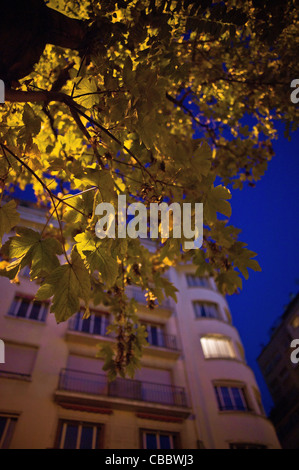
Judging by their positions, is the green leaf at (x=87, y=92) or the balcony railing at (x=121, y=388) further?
the balcony railing at (x=121, y=388)

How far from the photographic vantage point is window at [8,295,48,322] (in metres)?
11.8

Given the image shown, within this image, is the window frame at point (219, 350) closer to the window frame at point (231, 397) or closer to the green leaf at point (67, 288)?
the window frame at point (231, 397)

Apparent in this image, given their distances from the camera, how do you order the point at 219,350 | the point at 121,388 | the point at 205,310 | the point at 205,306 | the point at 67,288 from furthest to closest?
1. the point at 205,306
2. the point at 205,310
3. the point at 219,350
4. the point at 121,388
5. the point at 67,288

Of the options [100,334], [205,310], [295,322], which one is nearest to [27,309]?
[100,334]

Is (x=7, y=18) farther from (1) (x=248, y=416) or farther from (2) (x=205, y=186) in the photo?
(1) (x=248, y=416)

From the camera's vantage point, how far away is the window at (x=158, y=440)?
10.4 meters

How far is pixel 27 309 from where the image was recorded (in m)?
12.0

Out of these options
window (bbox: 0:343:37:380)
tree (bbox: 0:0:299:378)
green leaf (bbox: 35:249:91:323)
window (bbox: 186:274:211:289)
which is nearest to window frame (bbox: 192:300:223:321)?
window (bbox: 186:274:211:289)

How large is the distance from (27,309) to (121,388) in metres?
5.39

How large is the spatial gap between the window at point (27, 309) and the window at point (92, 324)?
54.1 inches

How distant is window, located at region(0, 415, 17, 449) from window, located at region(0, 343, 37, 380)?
1.27 m

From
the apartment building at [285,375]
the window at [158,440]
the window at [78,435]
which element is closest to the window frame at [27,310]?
the window at [78,435]

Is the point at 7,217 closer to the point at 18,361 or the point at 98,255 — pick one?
the point at 98,255
